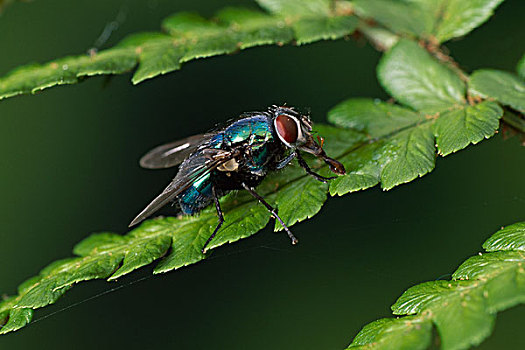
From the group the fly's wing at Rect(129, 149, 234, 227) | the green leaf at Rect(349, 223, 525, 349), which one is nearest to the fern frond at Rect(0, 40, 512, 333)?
the fly's wing at Rect(129, 149, 234, 227)

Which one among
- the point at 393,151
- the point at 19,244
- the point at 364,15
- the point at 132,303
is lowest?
the point at 132,303

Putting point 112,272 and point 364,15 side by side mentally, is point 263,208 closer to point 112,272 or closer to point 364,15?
point 112,272

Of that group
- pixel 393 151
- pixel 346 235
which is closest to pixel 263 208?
pixel 393 151

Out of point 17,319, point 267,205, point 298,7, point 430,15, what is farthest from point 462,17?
point 17,319

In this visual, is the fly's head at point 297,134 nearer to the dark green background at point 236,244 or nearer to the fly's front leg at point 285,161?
the fly's front leg at point 285,161

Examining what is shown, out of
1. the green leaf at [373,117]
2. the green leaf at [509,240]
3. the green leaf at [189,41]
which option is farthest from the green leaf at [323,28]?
the green leaf at [509,240]

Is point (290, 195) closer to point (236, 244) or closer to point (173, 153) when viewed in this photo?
point (173, 153)
